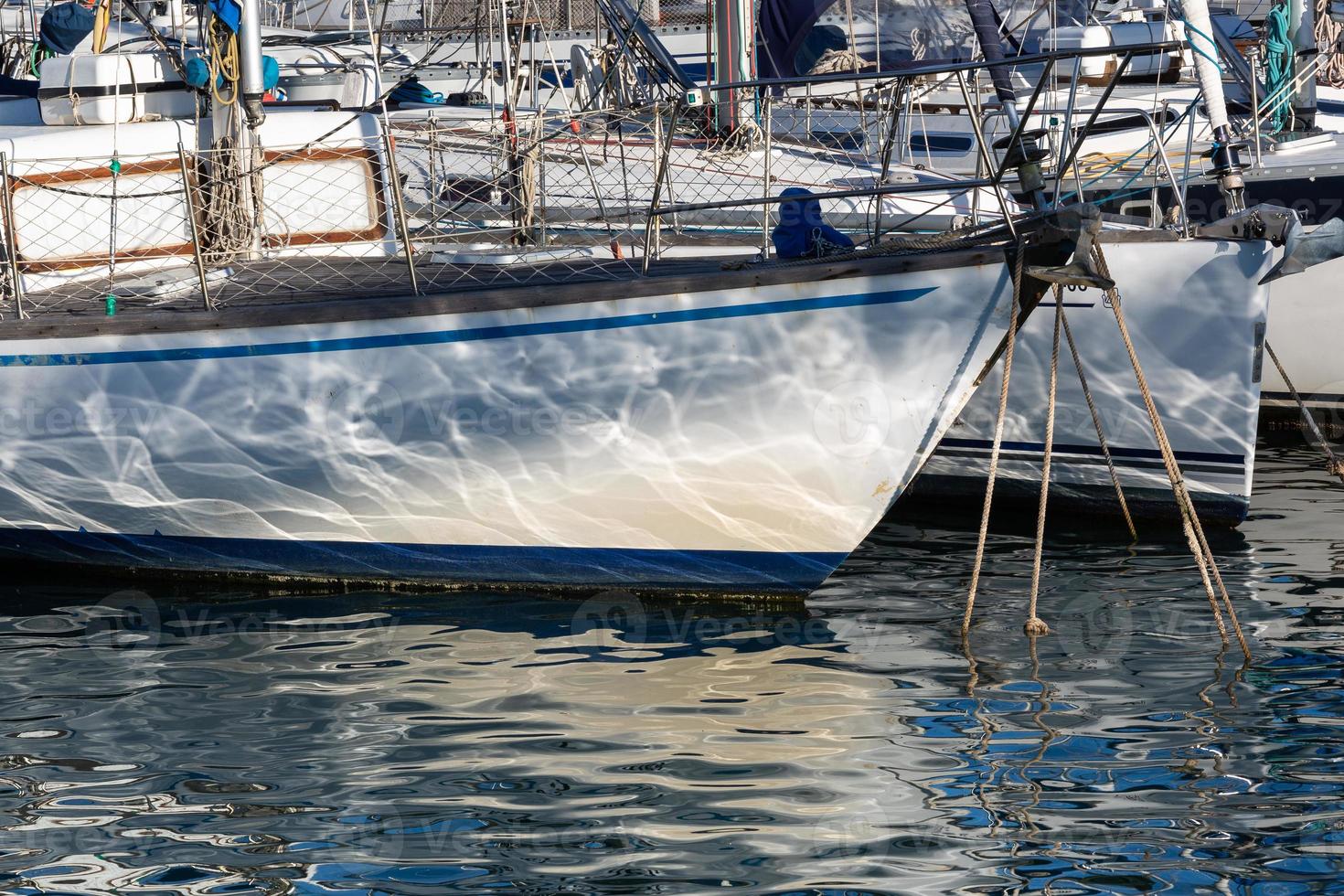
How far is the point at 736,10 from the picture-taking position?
36.8ft

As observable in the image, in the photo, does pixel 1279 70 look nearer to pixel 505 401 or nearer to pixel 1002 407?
pixel 1002 407

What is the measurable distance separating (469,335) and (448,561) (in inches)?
48.7

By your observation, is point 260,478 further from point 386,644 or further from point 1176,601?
point 1176,601

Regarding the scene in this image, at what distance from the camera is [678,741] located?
5.65 meters

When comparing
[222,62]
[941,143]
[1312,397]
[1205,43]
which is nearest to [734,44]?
[941,143]

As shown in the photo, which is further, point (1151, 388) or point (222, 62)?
point (1151, 388)

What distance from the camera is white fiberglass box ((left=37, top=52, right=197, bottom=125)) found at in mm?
8445

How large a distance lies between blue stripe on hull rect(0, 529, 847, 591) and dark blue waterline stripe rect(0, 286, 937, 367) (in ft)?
3.37

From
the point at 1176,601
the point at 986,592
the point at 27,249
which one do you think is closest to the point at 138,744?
the point at 27,249

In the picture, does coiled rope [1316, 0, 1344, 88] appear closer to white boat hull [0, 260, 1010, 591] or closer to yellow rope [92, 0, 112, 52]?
white boat hull [0, 260, 1010, 591]

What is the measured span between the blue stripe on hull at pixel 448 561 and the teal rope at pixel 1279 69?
6119 millimetres

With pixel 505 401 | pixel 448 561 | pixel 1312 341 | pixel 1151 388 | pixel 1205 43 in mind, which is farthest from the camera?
pixel 1312 341

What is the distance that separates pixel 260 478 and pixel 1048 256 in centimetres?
376

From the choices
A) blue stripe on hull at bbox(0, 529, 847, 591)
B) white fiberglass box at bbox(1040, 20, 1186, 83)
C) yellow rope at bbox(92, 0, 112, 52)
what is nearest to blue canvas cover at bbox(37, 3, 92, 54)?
yellow rope at bbox(92, 0, 112, 52)
